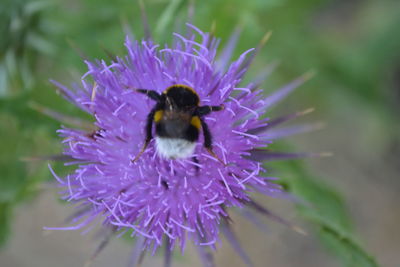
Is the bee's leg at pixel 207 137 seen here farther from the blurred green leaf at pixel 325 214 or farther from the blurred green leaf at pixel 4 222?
the blurred green leaf at pixel 4 222

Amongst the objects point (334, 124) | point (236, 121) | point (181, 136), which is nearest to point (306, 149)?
point (334, 124)

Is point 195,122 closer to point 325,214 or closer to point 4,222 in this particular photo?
point 325,214

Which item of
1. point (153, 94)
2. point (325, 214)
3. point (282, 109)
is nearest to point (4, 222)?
point (153, 94)

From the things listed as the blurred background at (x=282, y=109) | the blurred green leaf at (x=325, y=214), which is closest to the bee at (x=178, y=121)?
the blurred background at (x=282, y=109)

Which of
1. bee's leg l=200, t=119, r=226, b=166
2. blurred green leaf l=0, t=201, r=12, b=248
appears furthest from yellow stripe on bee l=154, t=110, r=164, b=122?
blurred green leaf l=0, t=201, r=12, b=248

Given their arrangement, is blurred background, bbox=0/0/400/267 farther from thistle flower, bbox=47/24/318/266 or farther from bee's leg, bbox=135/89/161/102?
bee's leg, bbox=135/89/161/102
